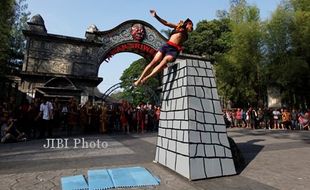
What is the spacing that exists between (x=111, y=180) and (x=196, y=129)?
1752 mm

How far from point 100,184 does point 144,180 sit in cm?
73

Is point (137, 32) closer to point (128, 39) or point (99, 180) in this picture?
point (128, 39)

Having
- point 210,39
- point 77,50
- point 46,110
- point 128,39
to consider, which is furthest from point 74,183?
point 210,39

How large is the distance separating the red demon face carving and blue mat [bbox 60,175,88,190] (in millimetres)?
19249

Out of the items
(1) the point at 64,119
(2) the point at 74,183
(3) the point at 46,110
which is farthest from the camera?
(1) the point at 64,119

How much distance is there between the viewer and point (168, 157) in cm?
565

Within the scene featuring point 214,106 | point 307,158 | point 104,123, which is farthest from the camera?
point 104,123

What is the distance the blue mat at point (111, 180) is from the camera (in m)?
4.23

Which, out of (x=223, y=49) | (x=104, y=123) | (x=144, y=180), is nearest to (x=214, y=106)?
(x=144, y=180)

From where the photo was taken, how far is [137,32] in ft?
75.3

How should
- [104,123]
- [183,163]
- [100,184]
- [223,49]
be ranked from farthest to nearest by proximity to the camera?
[223,49] < [104,123] < [183,163] < [100,184]

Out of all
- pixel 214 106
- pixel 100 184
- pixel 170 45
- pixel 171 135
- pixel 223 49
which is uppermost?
pixel 223 49

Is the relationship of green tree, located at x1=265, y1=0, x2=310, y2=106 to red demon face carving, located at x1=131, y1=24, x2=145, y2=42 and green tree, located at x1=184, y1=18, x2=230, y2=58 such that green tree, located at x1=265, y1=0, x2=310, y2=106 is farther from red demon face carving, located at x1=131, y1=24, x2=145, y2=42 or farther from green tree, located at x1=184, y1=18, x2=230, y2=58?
red demon face carving, located at x1=131, y1=24, x2=145, y2=42

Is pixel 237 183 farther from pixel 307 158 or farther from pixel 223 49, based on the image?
pixel 223 49
